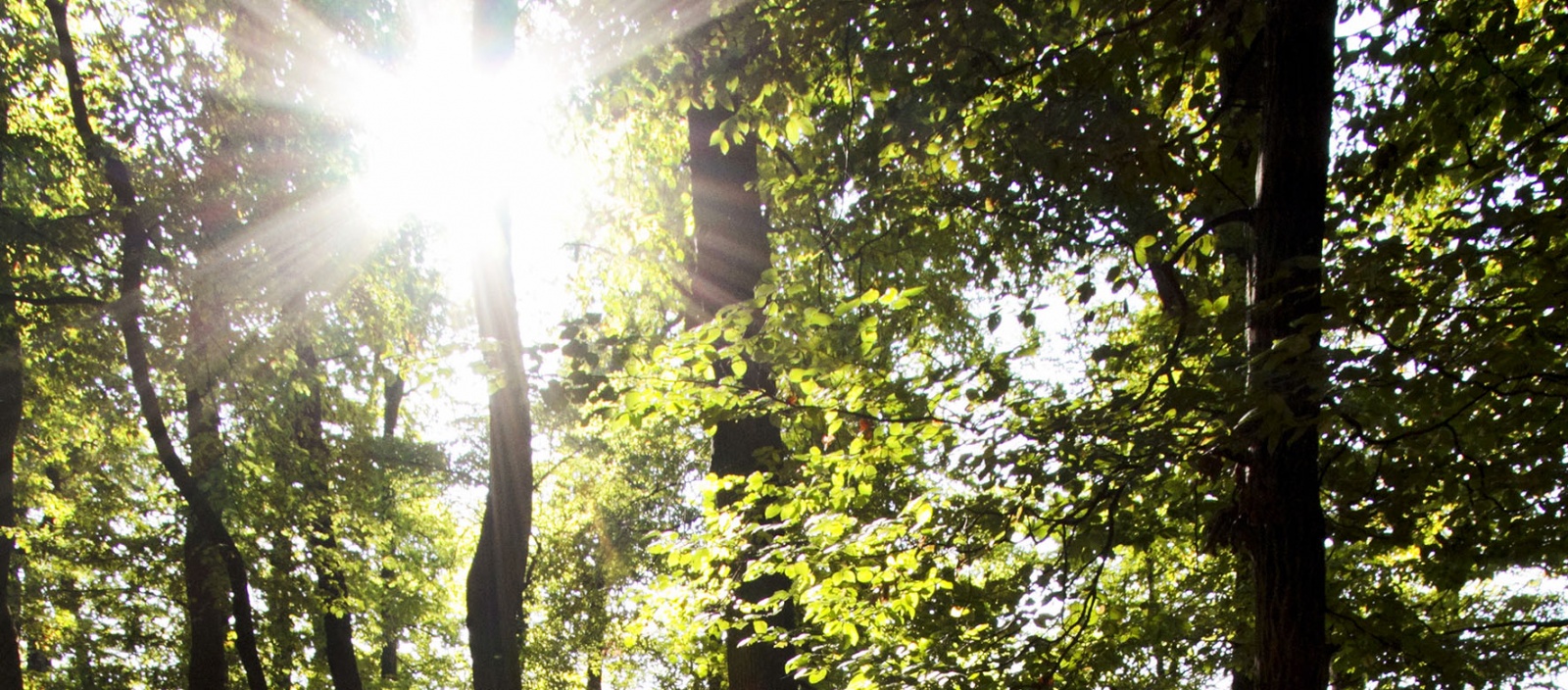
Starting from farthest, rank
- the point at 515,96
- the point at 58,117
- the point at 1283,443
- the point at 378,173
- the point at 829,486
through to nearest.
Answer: the point at 58,117
the point at 378,173
the point at 515,96
the point at 829,486
the point at 1283,443

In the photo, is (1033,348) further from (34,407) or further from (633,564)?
(633,564)

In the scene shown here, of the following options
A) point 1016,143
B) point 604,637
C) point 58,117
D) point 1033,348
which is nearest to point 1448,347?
point 1033,348

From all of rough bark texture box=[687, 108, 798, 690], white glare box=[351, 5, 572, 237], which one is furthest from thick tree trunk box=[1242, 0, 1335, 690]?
white glare box=[351, 5, 572, 237]

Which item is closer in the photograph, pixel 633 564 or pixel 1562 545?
pixel 1562 545

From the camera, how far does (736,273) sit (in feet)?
18.5

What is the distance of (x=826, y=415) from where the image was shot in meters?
4.17

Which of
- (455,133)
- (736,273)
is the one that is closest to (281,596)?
(455,133)

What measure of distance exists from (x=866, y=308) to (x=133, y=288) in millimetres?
7530

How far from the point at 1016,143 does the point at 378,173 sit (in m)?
7.56

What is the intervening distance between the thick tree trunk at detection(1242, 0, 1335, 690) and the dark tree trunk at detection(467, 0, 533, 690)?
14.6 feet

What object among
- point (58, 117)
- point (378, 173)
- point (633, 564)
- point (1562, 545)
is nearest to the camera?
point (1562, 545)

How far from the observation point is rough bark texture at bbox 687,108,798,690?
5.40m

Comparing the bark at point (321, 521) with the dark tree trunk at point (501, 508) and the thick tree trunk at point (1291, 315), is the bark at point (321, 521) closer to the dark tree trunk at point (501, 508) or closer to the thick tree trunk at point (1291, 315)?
the dark tree trunk at point (501, 508)

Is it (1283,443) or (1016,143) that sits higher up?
(1016,143)
